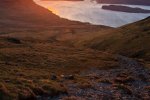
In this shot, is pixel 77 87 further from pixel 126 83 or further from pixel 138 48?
pixel 138 48

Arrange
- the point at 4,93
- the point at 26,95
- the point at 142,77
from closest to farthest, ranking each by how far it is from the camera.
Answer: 1. the point at 4,93
2. the point at 26,95
3. the point at 142,77

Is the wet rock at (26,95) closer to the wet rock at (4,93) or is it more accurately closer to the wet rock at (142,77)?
the wet rock at (4,93)

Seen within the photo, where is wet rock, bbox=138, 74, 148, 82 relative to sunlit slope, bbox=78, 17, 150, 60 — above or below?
above

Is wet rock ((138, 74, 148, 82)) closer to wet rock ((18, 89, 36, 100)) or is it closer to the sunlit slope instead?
wet rock ((18, 89, 36, 100))

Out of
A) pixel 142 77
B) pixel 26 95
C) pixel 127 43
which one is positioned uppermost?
pixel 26 95

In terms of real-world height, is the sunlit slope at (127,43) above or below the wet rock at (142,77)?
below

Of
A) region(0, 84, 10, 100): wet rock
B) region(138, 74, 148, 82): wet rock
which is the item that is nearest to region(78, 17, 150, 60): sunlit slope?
region(138, 74, 148, 82): wet rock

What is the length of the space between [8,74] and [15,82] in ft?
17.4

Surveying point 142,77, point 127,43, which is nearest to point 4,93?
point 142,77

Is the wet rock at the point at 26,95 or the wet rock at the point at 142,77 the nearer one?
the wet rock at the point at 26,95

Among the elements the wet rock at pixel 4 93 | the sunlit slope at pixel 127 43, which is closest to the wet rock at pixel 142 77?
the wet rock at pixel 4 93

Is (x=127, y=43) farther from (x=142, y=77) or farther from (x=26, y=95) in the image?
(x=26, y=95)

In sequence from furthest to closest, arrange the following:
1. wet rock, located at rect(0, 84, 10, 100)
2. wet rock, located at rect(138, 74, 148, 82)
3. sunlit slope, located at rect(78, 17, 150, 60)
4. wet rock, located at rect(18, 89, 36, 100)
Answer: sunlit slope, located at rect(78, 17, 150, 60) < wet rock, located at rect(138, 74, 148, 82) < wet rock, located at rect(18, 89, 36, 100) < wet rock, located at rect(0, 84, 10, 100)

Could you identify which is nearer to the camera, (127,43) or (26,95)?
(26,95)
